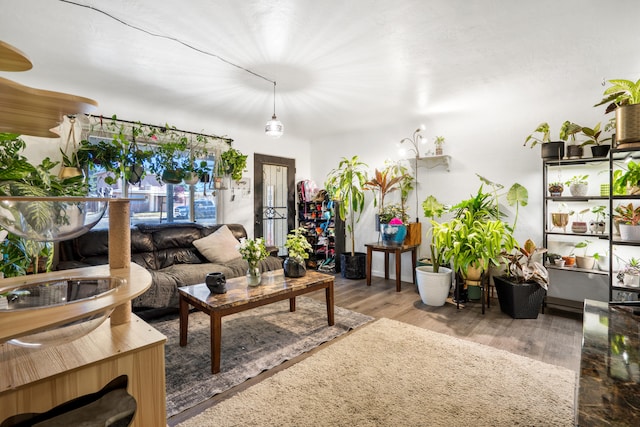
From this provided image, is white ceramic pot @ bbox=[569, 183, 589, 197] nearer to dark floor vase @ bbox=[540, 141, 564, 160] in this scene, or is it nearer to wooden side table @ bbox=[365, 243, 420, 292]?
dark floor vase @ bbox=[540, 141, 564, 160]

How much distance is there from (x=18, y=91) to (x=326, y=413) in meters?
1.90

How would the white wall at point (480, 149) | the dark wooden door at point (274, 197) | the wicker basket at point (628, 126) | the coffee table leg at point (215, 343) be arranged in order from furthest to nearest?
the dark wooden door at point (274, 197)
the white wall at point (480, 149)
the coffee table leg at point (215, 343)
the wicker basket at point (628, 126)

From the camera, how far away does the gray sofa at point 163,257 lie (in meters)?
3.10

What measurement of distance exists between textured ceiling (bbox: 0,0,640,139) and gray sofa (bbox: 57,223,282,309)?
1.55m

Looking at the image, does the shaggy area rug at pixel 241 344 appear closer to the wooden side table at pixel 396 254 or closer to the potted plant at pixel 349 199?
the wooden side table at pixel 396 254

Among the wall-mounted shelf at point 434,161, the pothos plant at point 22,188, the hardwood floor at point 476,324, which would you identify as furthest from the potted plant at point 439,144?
the pothos plant at point 22,188

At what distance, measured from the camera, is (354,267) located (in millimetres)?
4871

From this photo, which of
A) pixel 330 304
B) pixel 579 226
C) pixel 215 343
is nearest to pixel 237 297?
pixel 215 343

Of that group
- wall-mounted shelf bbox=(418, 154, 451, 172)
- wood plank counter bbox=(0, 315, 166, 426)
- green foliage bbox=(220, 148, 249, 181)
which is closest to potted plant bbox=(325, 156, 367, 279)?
wall-mounted shelf bbox=(418, 154, 451, 172)

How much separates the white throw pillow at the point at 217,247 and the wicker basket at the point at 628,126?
3.59m

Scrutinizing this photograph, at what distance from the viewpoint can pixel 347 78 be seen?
3.10 m

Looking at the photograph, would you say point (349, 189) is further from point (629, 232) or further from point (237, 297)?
point (629, 232)

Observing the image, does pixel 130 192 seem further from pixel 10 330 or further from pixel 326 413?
pixel 10 330

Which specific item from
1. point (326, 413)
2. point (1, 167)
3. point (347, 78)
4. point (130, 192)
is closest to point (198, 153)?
point (130, 192)
